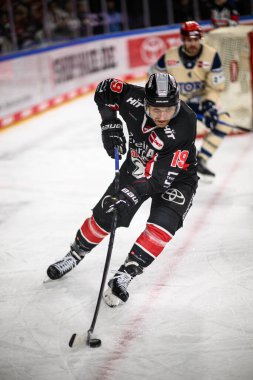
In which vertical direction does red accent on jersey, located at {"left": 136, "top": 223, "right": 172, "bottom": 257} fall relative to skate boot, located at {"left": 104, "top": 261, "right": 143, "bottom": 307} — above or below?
above

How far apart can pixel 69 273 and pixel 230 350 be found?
1185mm

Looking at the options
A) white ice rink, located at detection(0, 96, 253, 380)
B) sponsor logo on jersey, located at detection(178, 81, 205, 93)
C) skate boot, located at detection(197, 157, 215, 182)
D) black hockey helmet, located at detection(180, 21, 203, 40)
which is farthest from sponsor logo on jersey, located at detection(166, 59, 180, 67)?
white ice rink, located at detection(0, 96, 253, 380)

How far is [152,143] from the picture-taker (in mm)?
2996

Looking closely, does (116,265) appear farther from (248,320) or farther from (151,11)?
(151,11)

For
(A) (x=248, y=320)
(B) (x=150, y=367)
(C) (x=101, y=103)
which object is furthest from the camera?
(C) (x=101, y=103)

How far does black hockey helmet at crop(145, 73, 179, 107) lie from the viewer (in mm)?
2852

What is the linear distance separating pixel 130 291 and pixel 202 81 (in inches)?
100

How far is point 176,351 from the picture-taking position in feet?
8.71

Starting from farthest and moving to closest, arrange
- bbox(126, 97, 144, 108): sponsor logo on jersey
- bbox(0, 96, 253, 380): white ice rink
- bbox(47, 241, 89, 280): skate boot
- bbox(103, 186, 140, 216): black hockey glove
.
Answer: bbox(47, 241, 89, 280): skate boot
bbox(126, 97, 144, 108): sponsor logo on jersey
bbox(103, 186, 140, 216): black hockey glove
bbox(0, 96, 253, 380): white ice rink

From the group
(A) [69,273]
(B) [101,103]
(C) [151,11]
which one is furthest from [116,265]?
(C) [151,11]

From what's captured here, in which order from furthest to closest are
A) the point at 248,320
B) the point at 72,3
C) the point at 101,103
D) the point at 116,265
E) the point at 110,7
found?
the point at 110,7 → the point at 72,3 → the point at 116,265 → the point at 101,103 → the point at 248,320

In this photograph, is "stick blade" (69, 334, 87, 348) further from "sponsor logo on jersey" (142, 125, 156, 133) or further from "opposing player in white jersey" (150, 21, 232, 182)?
"opposing player in white jersey" (150, 21, 232, 182)

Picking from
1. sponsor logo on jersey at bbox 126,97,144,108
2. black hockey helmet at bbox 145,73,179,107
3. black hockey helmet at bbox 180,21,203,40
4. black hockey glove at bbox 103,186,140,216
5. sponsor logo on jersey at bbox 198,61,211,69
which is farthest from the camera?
sponsor logo on jersey at bbox 198,61,211,69

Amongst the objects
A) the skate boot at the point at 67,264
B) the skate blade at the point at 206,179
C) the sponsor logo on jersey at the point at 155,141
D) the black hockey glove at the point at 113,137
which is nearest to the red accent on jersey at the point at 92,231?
the skate boot at the point at 67,264
